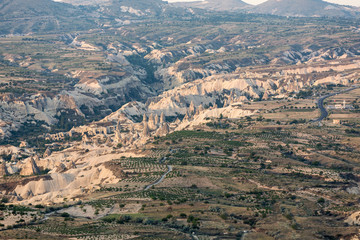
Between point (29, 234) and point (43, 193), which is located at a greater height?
point (29, 234)

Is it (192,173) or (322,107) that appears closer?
(192,173)

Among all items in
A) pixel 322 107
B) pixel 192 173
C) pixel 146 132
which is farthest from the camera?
pixel 322 107

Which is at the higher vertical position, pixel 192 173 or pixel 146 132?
pixel 192 173

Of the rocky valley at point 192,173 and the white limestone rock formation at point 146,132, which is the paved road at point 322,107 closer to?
the rocky valley at point 192,173

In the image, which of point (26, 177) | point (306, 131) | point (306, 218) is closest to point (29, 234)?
point (306, 218)

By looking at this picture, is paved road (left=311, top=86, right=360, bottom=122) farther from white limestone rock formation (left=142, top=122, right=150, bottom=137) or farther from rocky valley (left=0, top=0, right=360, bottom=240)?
white limestone rock formation (left=142, top=122, right=150, bottom=137)

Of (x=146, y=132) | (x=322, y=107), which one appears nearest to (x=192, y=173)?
(x=146, y=132)

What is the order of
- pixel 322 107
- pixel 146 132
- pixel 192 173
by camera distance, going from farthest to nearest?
pixel 322 107
pixel 146 132
pixel 192 173

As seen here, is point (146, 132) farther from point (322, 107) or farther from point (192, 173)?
point (192, 173)

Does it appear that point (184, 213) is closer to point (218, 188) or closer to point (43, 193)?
point (218, 188)

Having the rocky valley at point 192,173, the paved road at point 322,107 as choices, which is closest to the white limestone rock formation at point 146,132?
the rocky valley at point 192,173

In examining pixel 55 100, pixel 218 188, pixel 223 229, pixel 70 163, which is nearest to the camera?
pixel 223 229
